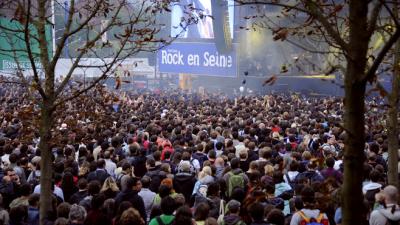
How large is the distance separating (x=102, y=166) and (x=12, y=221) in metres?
2.67

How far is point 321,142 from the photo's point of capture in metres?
12.5

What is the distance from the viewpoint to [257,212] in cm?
591

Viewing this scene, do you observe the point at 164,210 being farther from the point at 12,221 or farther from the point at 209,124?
the point at 209,124

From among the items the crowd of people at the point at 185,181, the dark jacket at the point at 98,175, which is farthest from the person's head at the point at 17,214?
the dark jacket at the point at 98,175

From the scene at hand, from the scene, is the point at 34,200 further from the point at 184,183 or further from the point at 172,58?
the point at 172,58

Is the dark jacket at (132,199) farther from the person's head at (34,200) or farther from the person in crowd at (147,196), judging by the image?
the person's head at (34,200)

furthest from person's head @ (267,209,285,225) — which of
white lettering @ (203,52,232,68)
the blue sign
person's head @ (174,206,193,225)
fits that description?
white lettering @ (203,52,232,68)

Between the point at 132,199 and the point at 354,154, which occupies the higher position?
the point at 354,154

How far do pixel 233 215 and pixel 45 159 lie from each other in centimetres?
216

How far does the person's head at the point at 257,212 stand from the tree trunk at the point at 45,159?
2222mm

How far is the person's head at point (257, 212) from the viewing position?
587cm

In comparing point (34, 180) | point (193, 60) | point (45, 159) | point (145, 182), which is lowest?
point (34, 180)

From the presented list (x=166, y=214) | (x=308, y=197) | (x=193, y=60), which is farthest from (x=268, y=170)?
(x=193, y=60)

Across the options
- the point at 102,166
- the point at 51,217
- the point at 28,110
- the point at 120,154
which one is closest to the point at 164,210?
the point at 51,217
